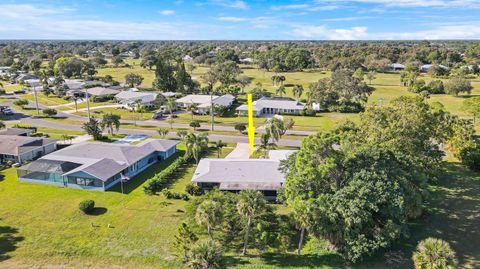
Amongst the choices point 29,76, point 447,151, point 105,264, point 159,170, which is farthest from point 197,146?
point 29,76

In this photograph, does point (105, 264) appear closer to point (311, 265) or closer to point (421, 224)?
point (311, 265)

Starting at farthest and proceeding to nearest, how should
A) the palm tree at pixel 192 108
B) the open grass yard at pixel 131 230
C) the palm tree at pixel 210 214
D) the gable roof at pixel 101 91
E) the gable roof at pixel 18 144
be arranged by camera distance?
1. the gable roof at pixel 101 91
2. the palm tree at pixel 192 108
3. the gable roof at pixel 18 144
4. the open grass yard at pixel 131 230
5. the palm tree at pixel 210 214

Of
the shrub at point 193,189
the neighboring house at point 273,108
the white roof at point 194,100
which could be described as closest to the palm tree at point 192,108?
the white roof at point 194,100

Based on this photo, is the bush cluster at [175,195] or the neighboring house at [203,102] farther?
the neighboring house at [203,102]

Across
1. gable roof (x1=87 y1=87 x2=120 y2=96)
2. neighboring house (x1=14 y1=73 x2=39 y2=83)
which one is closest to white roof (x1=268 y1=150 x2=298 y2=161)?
gable roof (x1=87 y1=87 x2=120 y2=96)

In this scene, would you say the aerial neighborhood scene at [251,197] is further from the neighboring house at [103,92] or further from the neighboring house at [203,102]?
the neighboring house at [103,92]

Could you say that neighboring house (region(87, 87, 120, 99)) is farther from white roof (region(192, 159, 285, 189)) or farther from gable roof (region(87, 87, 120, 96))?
white roof (region(192, 159, 285, 189))
